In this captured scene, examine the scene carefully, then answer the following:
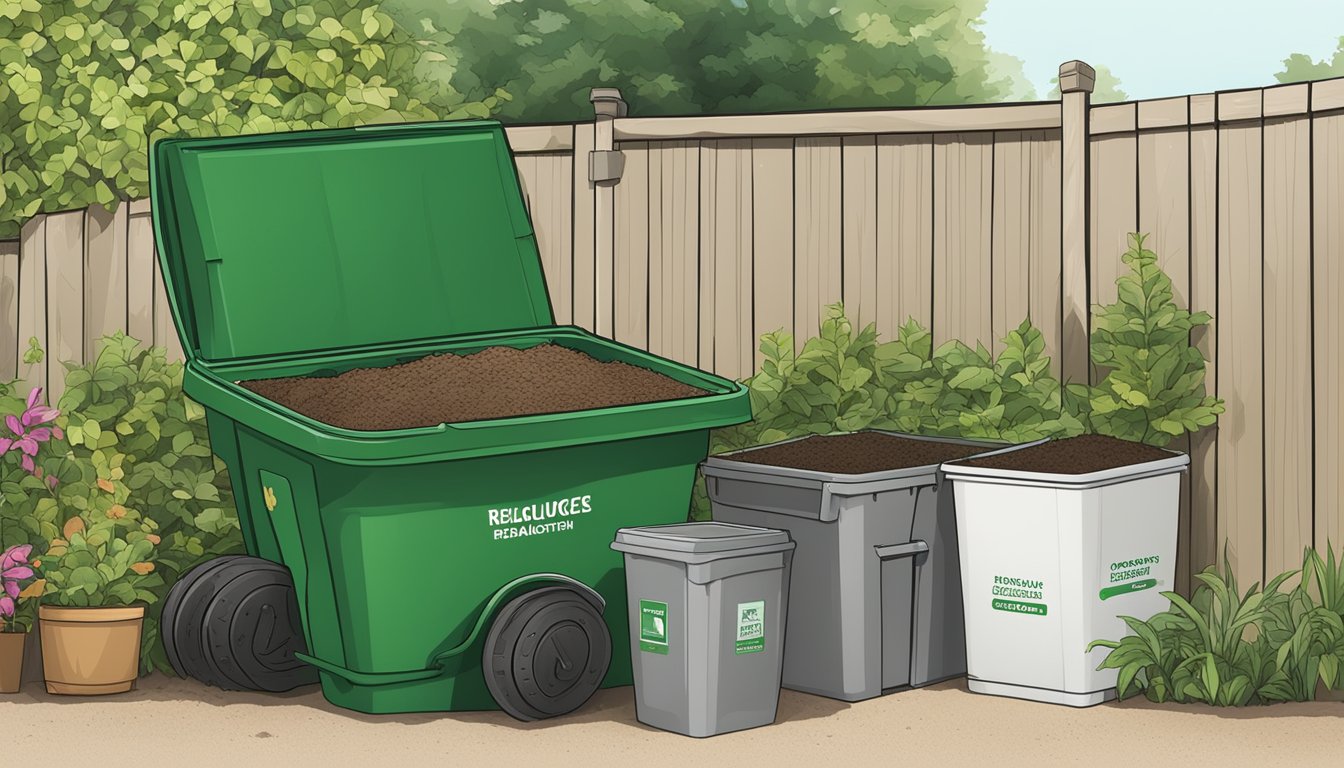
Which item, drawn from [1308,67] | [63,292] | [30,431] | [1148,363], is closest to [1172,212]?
[1148,363]

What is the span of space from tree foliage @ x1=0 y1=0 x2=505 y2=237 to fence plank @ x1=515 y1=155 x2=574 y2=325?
138 cm

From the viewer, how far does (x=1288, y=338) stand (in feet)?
21.8

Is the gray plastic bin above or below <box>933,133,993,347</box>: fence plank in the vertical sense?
below

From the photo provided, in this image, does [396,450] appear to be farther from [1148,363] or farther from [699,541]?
[1148,363]

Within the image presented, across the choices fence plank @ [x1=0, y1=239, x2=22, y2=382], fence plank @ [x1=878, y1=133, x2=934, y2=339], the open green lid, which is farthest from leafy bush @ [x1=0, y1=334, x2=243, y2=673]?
fence plank @ [x1=878, y1=133, x2=934, y2=339]

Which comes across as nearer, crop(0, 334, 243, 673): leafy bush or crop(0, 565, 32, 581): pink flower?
crop(0, 565, 32, 581): pink flower

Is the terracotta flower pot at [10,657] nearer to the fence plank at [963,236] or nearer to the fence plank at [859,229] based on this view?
the fence plank at [859,229]

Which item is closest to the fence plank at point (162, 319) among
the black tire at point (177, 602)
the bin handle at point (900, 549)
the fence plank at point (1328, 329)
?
the black tire at point (177, 602)

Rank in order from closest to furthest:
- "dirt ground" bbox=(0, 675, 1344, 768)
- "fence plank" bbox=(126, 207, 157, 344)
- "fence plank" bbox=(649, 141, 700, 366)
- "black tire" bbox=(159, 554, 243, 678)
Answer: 1. "dirt ground" bbox=(0, 675, 1344, 768)
2. "black tire" bbox=(159, 554, 243, 678)
3. "fence plank" bbox=(649, 141, 700, 366)
4. "fence plank" bbox=(126, 207, 157, 344)

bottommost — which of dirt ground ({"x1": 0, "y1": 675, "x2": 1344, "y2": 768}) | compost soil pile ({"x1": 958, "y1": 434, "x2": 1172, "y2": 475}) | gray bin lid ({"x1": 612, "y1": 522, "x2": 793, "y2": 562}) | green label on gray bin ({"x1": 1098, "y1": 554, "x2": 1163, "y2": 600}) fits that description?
dirt ground ({"x1": 0, "y1": 675, "x2": 1344, "y2": 768})

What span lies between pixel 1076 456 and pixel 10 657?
3.86 m

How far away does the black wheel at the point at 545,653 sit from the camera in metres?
5.80

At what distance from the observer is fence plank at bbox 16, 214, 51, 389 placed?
26.3 ft

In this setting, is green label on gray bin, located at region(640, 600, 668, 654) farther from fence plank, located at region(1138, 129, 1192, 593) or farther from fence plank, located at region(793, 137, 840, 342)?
fence plank, located at region(1138, 129, 1192, 593)
